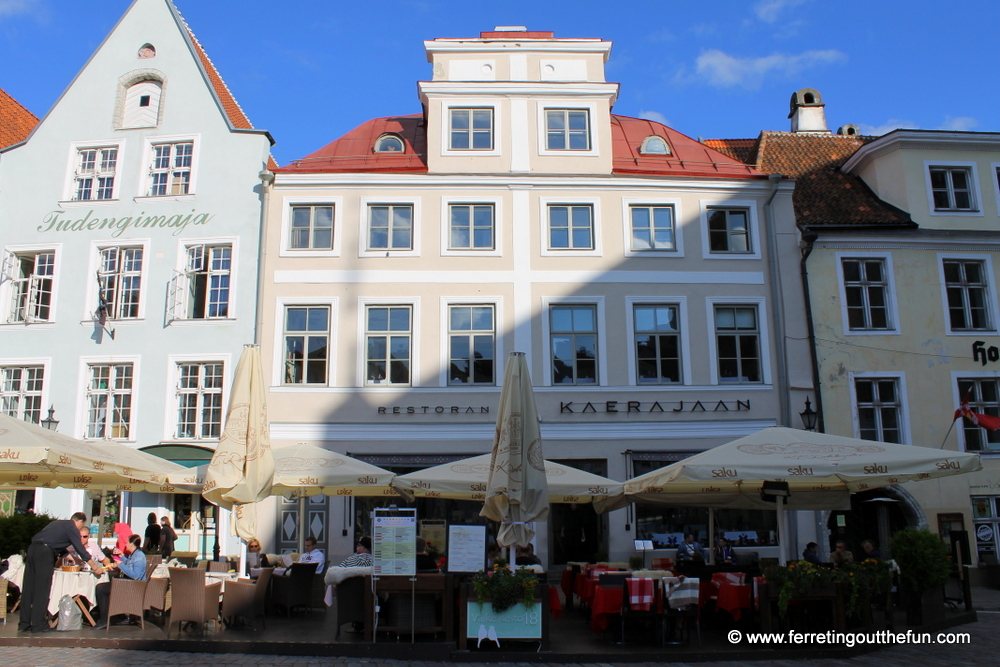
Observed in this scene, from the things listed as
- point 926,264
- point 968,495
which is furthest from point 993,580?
point 926,264

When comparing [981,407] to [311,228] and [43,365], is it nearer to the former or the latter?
[311,228]

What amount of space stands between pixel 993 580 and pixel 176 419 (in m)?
18.6

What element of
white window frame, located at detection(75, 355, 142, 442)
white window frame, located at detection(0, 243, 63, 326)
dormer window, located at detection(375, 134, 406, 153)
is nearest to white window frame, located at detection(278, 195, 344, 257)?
dormer window, located at detection(375, 134, 406, 153)

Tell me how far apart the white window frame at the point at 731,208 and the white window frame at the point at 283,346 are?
8.99 meters

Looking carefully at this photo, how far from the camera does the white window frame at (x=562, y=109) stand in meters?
20.6

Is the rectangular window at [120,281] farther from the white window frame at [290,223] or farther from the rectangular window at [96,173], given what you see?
the white window frame at [290,223]

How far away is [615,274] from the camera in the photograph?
19812 millimetres

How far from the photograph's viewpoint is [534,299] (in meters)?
19.5

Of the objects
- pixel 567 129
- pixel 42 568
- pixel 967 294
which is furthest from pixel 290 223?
pixel 967 294

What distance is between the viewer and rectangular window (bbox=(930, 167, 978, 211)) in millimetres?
20953

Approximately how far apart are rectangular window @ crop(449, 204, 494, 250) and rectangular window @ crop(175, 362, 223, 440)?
20.7 ft

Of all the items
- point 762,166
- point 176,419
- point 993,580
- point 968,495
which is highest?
point 762,166

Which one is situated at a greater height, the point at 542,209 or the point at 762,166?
the point at 762,166

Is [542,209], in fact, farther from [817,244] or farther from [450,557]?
[450,557]
